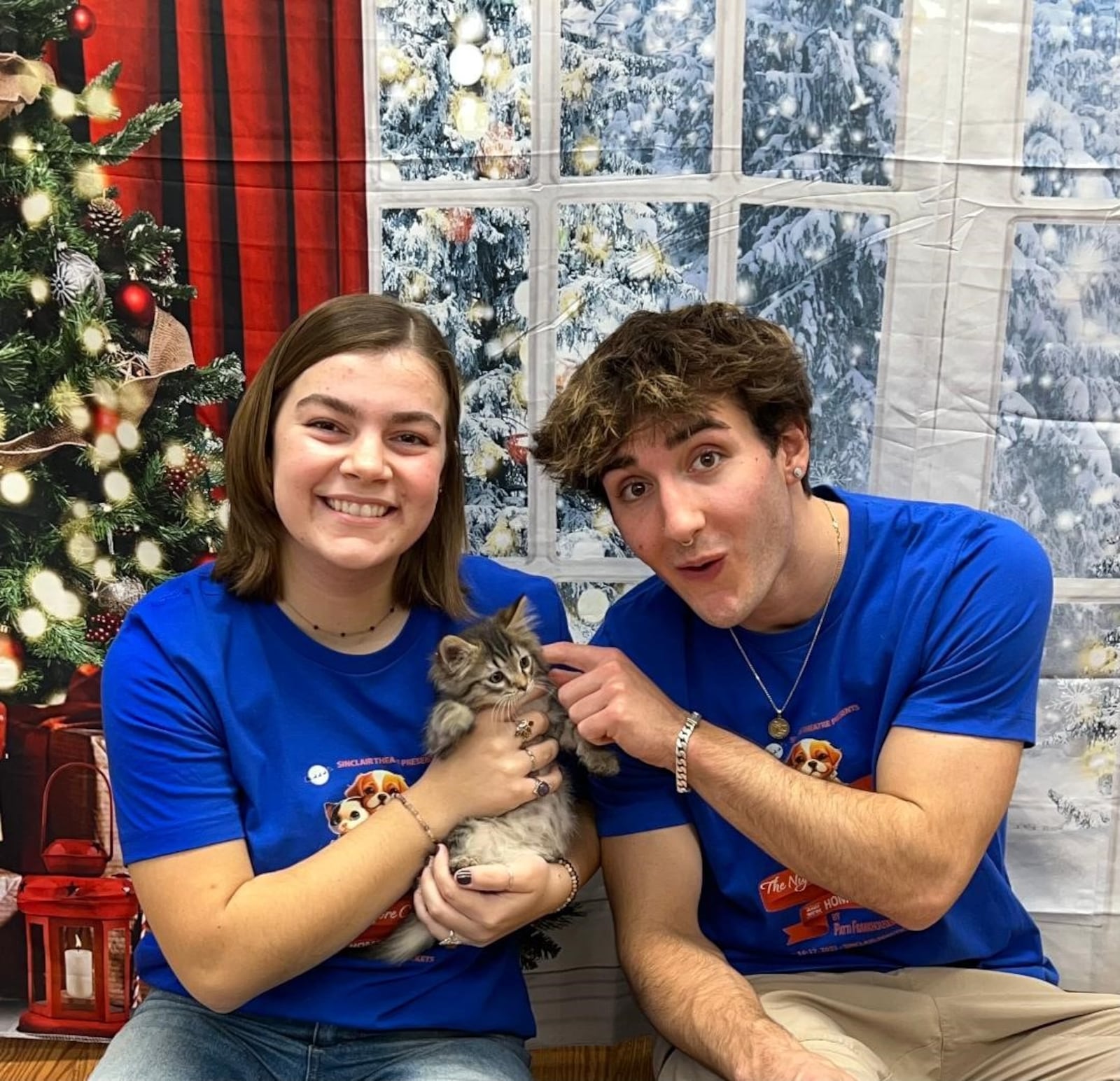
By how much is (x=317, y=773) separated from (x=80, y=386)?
1011 millimetres

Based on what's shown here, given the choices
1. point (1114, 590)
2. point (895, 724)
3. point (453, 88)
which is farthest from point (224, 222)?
point (1114, 590)

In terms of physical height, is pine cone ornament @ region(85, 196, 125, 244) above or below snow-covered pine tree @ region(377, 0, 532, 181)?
below

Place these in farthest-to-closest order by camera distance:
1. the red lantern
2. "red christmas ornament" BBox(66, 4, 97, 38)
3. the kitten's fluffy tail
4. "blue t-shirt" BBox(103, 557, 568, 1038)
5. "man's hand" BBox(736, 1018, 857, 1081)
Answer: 1. the red lantern
2. "red christmas ornament" BBox(66, 4, 97, 38)
3. the kitten's fluffy tail
4. "blue t-shirt" BBox(103, 557, 568, 1038)
5. "man's hand" BBox(736, 1018, 857, 1081)

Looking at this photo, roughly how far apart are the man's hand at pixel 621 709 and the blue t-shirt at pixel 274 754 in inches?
11.2

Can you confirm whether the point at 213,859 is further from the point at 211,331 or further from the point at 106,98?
the point at 106,98

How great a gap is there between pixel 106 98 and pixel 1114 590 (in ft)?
7.70

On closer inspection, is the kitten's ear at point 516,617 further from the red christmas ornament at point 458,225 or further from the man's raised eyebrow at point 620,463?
the red christmas ornament at point 458,225

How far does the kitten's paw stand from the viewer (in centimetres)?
157

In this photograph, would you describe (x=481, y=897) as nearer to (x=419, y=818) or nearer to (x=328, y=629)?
(x=419, y=818)

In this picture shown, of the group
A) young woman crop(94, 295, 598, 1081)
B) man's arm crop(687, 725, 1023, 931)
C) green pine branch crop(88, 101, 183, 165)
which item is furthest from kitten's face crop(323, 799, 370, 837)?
green pine branch crop(88, 101, 183, 165)

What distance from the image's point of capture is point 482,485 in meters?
2.02

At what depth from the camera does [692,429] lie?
4.66ft

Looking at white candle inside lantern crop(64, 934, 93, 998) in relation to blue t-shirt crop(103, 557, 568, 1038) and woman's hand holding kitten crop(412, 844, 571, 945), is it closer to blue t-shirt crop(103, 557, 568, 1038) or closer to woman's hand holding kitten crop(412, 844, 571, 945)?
blue t-shirt crop(103, 557, 568, 1038)

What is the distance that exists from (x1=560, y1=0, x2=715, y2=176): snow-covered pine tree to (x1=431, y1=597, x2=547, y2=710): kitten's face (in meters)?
0.97
